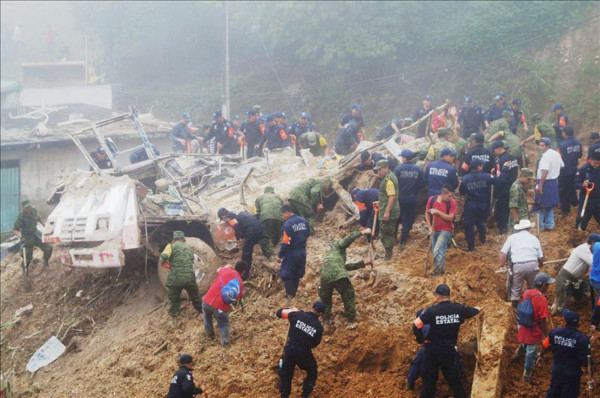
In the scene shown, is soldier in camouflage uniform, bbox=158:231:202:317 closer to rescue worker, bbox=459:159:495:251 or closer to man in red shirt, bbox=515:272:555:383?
rescue worker, bbox=459:159:495:251

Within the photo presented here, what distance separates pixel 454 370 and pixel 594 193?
193 inches

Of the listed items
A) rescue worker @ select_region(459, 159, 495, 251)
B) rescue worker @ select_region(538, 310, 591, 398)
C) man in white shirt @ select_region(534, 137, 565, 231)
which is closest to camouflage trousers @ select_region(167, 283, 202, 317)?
rescue worker @ select_region(459, 159, 495, 251)

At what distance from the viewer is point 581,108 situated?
16.8 m

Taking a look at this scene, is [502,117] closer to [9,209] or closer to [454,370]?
[454,370]

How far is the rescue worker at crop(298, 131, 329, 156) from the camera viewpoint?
46.9 ft

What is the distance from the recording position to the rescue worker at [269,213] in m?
10.2

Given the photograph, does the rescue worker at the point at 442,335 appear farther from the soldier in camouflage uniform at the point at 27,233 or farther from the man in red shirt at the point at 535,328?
the soldier in camouflage uniform at the point at 27,233

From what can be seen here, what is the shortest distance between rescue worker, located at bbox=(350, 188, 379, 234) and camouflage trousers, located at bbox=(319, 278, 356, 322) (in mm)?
2111

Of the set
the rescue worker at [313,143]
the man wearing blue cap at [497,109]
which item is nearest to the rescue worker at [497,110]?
the man wearing blue cap at [497,109]

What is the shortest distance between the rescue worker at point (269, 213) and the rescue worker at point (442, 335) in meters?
4.23

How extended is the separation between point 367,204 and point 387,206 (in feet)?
2.10

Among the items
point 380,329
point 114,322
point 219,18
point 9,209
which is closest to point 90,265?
point 114,322

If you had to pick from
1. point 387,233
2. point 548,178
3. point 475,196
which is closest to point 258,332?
point 387,233

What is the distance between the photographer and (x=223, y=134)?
1539cm
